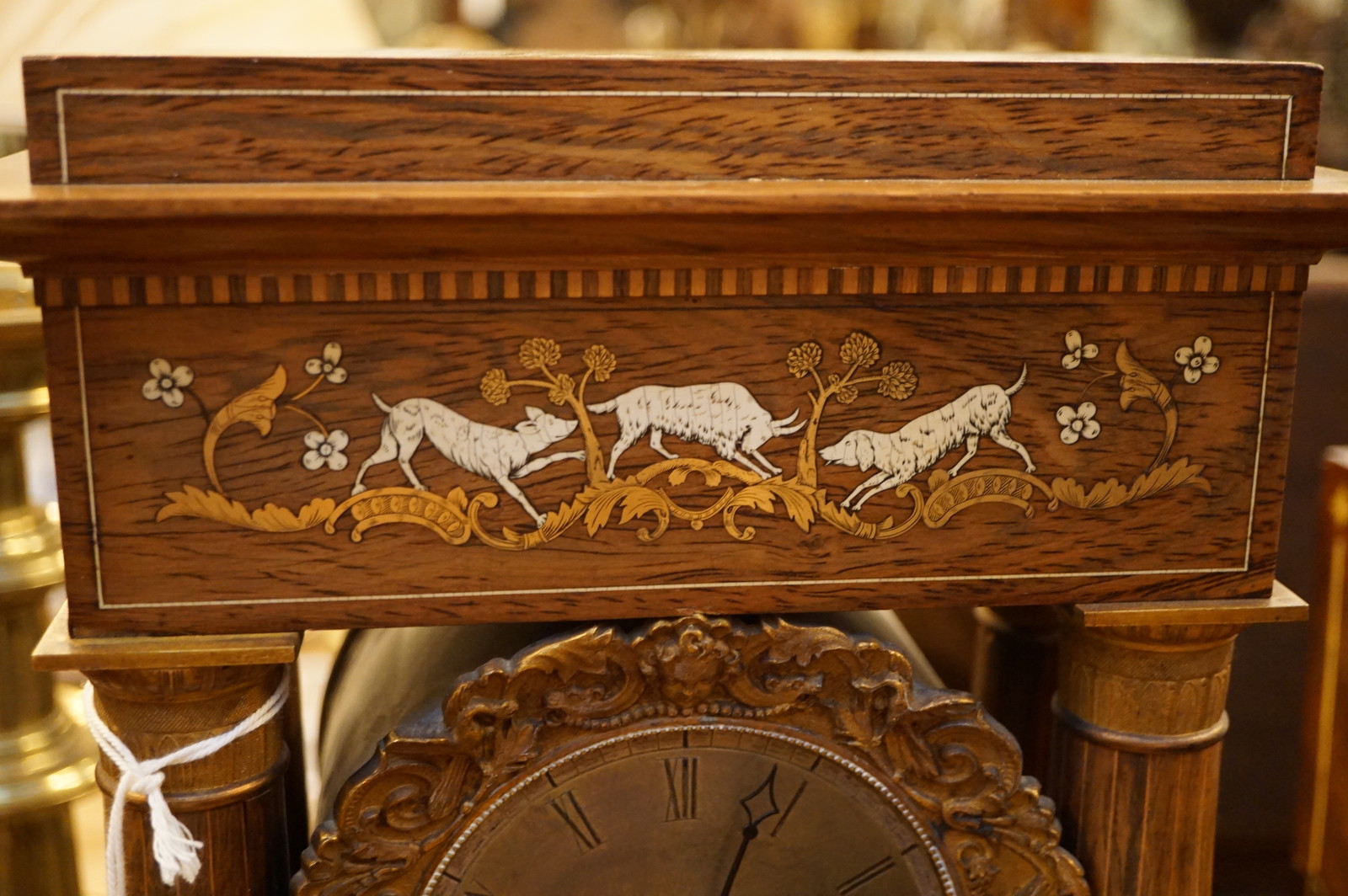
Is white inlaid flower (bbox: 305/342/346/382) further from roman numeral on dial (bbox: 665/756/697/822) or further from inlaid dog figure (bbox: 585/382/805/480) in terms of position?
roman numeral on dial (bbox: 665/756/697/822)

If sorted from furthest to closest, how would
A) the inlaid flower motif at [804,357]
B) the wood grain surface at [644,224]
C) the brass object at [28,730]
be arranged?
the brass object at [28,730] → the inlaid flower motif at [804,357] → the wood grain surface at [644,224]

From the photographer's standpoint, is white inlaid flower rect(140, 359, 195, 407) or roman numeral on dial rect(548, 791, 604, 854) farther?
roman numeral on dial rect(548, 791, 604, 854)

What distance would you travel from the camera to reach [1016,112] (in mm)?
724

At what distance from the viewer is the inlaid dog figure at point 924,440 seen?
773mm

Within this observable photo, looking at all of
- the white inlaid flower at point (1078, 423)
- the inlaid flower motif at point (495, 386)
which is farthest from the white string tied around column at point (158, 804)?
the white inlaid flower at point (1078, 423)

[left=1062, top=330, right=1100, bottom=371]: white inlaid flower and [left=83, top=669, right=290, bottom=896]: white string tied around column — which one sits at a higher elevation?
[left=1062, top=330, right=1100, bottom=371]: white inlaid flower

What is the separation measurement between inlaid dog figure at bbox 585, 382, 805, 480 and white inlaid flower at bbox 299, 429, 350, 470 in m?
0.15

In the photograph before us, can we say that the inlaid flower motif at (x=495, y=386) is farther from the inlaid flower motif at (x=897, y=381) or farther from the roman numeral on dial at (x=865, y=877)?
the roman numeral on dial at (x=865, y=877)

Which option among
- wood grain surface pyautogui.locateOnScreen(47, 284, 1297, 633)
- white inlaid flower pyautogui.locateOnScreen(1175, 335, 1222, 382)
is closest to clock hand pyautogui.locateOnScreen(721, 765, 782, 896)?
wood grain surface pyautogui.locateOnScreen(47, 284, 1297, 633)

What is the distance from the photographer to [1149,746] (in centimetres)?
85

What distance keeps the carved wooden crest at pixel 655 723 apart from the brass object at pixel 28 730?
491mm

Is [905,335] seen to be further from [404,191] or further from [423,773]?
[423,773]

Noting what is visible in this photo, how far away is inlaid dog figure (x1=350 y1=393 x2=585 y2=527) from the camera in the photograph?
738 mm

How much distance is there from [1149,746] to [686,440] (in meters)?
0.40
